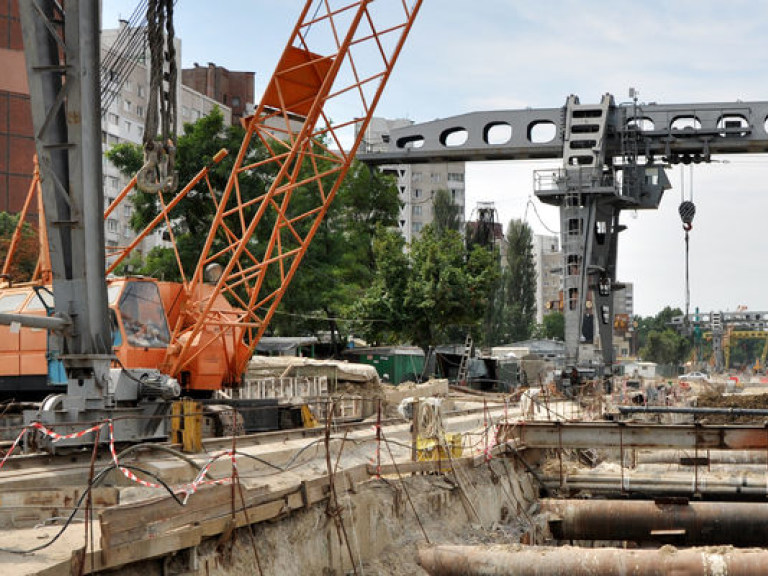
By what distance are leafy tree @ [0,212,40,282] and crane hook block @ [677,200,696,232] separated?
3507 cm

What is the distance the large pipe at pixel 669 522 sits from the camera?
2052 centimetres

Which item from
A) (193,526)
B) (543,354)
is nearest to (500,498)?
(193,526)

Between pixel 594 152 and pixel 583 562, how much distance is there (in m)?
37.9

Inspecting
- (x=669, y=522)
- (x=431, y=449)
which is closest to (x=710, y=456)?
(x=669, y=522)

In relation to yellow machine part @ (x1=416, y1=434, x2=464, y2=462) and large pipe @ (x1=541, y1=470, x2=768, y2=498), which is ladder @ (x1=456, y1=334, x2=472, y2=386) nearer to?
large pipe @ (x1=541, y1=470, x2=768, y2=498)

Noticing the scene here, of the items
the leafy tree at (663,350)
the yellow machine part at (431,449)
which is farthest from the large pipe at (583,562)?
the leafy tree at (663,350)

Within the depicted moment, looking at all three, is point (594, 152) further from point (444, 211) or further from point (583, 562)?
point (444, 211)

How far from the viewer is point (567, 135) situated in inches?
2016

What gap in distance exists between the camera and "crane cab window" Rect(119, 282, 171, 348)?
19.6m

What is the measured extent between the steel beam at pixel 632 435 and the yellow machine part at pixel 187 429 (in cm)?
822

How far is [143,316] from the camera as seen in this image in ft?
65.8

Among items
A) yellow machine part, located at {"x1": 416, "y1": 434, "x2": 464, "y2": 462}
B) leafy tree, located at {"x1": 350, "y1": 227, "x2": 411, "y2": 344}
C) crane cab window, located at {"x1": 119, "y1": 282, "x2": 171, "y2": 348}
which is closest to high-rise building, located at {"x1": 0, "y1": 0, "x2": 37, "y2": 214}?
leafy tree, located at {"x1": 350, "y1": 227, "x2": 411, "y2": 344}

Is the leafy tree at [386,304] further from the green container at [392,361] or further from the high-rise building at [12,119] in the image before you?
the high-rise building at [12,119]

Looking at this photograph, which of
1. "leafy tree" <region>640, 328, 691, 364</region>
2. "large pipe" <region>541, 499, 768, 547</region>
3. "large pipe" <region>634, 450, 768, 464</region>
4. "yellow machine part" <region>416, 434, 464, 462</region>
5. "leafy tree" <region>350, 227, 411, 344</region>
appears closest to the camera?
"yellow machine part" <region>416, 434, 464, 462</region>
